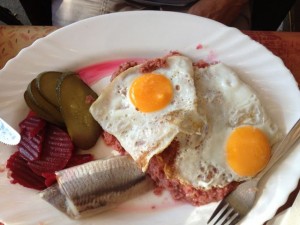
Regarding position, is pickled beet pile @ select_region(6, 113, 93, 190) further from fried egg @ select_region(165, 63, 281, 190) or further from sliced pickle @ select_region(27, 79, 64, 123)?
fried egg @ select_region(165, 63, 281, 190)

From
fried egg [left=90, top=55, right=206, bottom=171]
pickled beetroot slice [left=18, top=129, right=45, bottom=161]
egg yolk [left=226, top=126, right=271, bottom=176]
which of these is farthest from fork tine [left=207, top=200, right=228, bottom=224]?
pickled beetroot slice [left=18, top=129, right=45, bottom=161]

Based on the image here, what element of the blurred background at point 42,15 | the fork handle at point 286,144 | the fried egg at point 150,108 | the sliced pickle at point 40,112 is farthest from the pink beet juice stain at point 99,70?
the fork handle at point 286,144

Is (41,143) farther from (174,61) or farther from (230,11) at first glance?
(230,11)

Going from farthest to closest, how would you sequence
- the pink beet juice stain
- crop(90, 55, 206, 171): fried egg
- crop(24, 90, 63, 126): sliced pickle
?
the pink beet juice stain
crop(24, 90, 63, 126): sliced pickle
crop(90, 55, 206, 171): fried egg

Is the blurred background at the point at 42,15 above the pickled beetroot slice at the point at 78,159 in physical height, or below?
above

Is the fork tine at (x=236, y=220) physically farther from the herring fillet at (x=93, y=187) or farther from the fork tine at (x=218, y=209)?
the herring fillet at (x=93, y=187)

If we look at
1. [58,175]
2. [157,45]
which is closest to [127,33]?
[157,45]
